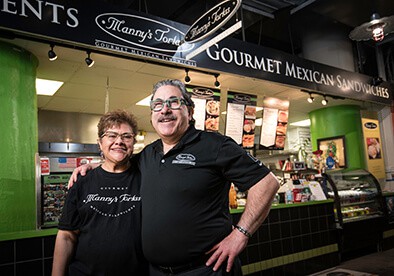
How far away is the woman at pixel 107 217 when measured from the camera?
1904 mm

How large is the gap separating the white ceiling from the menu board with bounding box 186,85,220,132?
0.20 meters

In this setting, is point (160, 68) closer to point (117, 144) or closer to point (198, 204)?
point (117, 144)

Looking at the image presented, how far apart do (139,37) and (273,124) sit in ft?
10.9

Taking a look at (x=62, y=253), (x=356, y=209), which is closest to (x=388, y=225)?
(x=356, y=209)

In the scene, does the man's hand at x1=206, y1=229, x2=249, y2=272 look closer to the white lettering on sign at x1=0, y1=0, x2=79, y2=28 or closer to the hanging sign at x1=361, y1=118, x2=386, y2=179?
the white lettering on sign at x1=0, y1=0, x2=79, y2=28

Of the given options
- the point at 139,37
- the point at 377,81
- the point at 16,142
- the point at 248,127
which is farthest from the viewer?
the point at 377,81

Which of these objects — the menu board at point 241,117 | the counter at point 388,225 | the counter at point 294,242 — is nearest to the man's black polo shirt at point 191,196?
the counter at point 294,242

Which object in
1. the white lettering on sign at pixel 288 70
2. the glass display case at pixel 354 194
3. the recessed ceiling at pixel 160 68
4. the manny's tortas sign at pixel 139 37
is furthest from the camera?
the glass display case at pixel 354 194

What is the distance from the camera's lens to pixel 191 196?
1764 millimetres

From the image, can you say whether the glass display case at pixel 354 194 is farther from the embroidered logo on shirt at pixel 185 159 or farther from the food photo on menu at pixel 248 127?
the embroidered logo on shirt at pixel 185 159

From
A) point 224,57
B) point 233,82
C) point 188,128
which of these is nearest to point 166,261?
point 188,128

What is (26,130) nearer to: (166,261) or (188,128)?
(188,128)

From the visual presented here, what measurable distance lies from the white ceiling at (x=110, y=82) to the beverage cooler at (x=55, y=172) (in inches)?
36.1

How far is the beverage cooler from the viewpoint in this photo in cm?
495
